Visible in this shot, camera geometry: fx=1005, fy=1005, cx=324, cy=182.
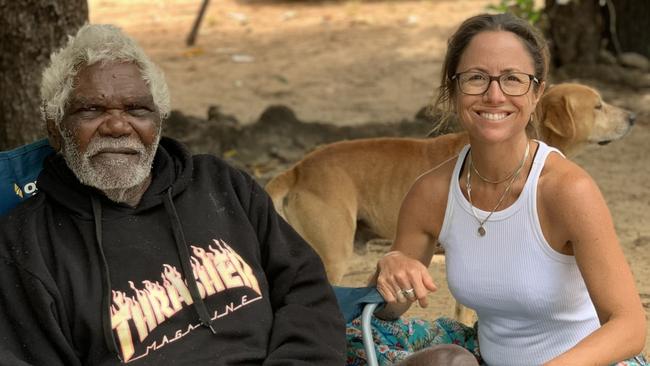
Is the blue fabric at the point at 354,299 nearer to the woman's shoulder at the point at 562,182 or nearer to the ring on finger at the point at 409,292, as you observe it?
the ring on finger at the point at 409,292

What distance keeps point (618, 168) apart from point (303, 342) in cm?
537

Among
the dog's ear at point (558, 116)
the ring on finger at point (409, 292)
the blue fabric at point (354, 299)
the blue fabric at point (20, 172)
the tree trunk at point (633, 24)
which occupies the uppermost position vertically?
the blue fabric at point (20, 172)

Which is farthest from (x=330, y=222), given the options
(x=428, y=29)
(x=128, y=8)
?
(x=128, y=8)

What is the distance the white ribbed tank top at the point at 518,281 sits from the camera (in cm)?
308

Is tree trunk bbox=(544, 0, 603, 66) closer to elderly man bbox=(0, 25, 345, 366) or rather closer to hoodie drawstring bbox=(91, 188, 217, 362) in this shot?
elderly man bbox=(0, 25, 345, 366)

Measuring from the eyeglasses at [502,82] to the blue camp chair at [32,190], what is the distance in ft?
2.38

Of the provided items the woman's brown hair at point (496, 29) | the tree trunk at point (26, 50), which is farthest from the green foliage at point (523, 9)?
the woman's brown hair at point (496, 29)

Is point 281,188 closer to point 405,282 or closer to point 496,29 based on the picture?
point 405,282

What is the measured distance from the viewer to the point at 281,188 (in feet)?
18.4

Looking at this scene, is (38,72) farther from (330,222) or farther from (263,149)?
(263,149)

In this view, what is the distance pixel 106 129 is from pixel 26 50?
2946mm

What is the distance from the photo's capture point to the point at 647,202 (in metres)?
7.16

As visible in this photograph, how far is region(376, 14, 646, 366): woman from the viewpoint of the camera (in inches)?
116

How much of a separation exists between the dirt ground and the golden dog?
0.50 meters
